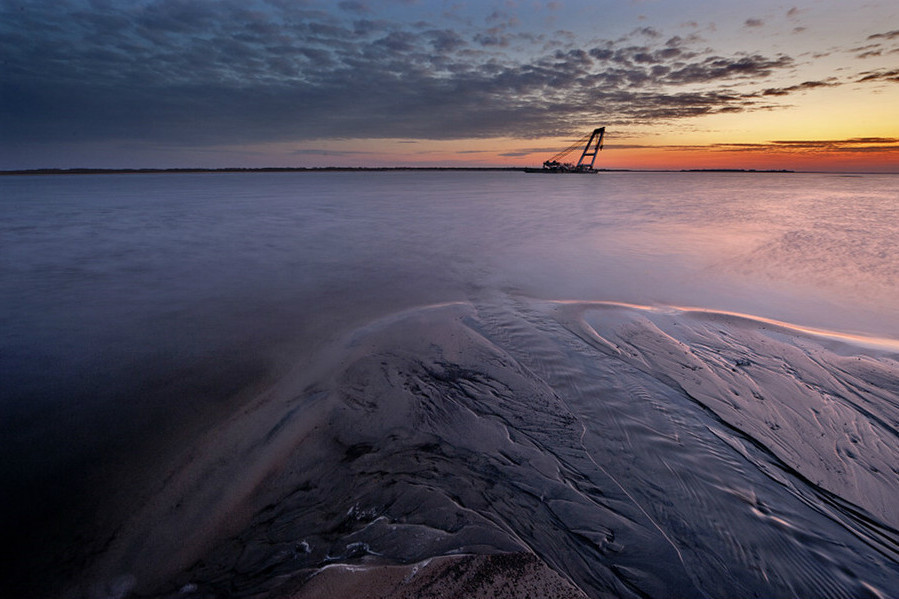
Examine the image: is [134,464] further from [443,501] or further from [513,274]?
[513,274]

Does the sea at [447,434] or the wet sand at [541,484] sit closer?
the wet sand at [541,484]

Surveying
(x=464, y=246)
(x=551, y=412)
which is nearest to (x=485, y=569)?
(x=551, y=412)

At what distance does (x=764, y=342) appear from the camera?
5.15 meters

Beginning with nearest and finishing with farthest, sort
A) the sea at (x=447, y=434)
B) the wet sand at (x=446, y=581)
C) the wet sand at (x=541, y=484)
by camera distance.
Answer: the wet sand at (x=446, y=581) < the wet sand at (x=541, y=484) < the sea at (x=447, y=434)

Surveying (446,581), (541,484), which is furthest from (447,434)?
(446,581)

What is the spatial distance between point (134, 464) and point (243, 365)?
1675mm

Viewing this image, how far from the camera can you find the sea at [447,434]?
2.25 meters

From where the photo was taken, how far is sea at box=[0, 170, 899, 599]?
2.25m

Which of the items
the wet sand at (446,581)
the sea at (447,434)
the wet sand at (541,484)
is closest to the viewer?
the wet sand at (446,581)

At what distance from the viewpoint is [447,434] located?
333 cm

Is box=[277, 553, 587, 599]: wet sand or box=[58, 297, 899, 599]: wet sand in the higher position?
box=[277, 553, 587, 599]: wet sand

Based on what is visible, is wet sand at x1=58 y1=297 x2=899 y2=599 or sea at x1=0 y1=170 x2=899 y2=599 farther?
sea at x1=0 y1=170 x2=899 y2=599

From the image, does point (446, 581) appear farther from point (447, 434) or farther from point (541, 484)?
point (447, 434)

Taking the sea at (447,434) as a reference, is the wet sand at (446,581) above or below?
above
